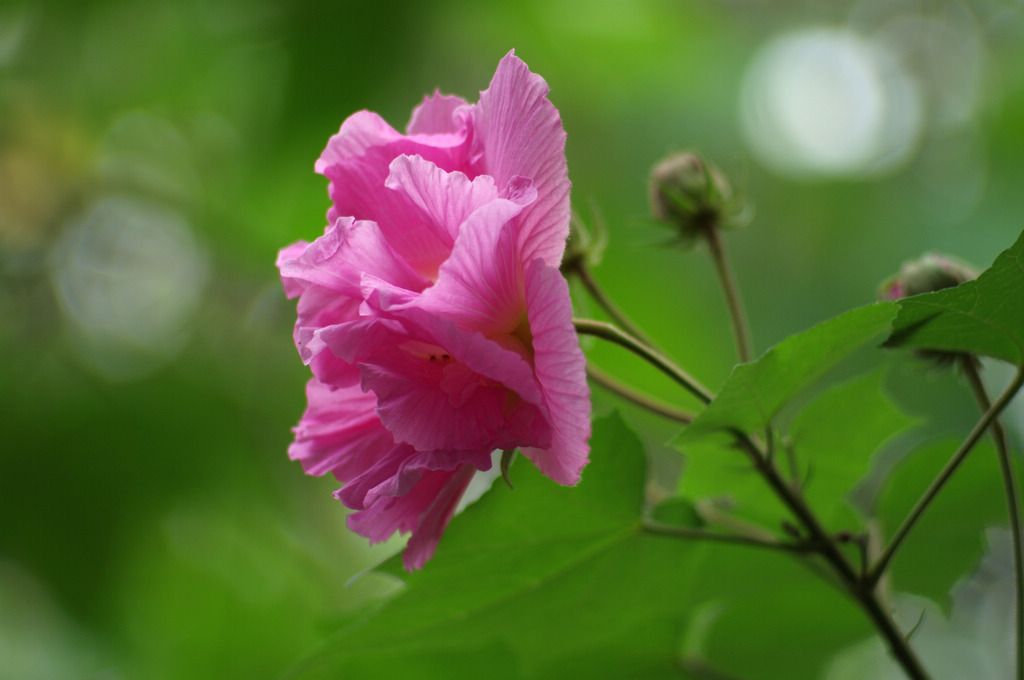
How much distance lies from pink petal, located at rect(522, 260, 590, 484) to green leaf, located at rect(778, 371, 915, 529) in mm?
270

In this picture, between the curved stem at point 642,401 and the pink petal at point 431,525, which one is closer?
the pink petal at point 431,525

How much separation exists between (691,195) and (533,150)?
12.1 inches

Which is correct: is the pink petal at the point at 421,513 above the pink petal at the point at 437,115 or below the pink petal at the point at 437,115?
below

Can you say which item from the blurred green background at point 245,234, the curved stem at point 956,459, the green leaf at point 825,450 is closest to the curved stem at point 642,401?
the green leaf at point 825,450

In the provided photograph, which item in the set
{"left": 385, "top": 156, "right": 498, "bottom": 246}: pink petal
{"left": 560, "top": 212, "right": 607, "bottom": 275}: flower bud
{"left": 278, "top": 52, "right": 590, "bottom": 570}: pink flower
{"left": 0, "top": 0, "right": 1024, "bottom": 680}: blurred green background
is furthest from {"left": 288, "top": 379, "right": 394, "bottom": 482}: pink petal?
{"left": 0, "top": 0, "right": 1024, "bottom": 680}: blurred green background

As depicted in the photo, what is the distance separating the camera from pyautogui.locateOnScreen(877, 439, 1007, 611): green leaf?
27.0 inches

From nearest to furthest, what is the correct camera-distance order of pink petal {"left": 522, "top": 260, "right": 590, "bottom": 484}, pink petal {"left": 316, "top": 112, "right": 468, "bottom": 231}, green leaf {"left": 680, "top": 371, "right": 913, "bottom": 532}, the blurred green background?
1. pink petal {"left": 522, "top": 260, "right": 590, "bottom": 484}
2. pink petal {"left": 316, "top": 112, "right": 468, "bottom": 231}
3. green leaf {"left": 680, "top": 371, "right": 913, "bottom": 532}
4. the blurred green background

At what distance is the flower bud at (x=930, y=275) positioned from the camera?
57 cm

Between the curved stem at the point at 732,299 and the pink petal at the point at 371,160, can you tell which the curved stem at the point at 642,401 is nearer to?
the curved stem at the point at 732,299

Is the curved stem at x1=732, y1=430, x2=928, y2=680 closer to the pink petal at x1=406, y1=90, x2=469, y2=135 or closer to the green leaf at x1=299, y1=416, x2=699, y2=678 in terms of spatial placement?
the green leaf at x1=299, y1=416, x2=699, y2=678

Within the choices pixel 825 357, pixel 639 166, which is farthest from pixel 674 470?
pixel 825 357

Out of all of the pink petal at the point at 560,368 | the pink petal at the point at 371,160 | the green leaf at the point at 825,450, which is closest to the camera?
the pink petal at the point at 560,368

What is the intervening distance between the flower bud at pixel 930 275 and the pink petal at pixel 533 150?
279 millimetres

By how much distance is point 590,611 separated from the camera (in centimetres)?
61
